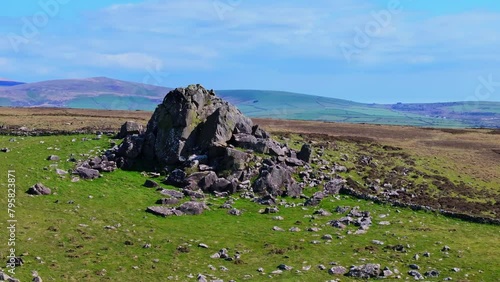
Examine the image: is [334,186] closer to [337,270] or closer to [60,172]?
[337,270]

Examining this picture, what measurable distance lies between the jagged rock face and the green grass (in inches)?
237

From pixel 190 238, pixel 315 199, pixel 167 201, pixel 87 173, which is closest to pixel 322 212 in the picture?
pixel 315 199

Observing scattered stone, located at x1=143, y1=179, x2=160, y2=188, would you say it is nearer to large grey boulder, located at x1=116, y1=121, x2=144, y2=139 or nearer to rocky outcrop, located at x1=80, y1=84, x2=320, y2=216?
rocky outcrop, located at x1=80, y1=84, x2=320, y2=216

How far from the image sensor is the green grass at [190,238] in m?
27.6

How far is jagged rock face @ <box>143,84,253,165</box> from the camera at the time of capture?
50281mm

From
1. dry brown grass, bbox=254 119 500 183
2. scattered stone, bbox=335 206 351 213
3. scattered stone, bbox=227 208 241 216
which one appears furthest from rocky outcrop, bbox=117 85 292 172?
dry brown grass, bbox=254 119 500 183

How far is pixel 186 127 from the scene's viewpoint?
5119 cm

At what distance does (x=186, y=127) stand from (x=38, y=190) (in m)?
16.7

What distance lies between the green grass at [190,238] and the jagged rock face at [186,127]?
6.01 metres

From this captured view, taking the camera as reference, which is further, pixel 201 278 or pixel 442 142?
pixel 442 142

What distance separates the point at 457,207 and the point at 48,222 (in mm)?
36760

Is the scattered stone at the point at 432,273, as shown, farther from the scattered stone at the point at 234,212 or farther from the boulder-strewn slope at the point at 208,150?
the boulder-strewn slope at the point at 208,150

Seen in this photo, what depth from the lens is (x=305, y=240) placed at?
33.9m

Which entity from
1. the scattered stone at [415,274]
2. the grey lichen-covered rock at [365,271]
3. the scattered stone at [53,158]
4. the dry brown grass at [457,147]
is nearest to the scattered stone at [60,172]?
the scattered stone at [53,158]
